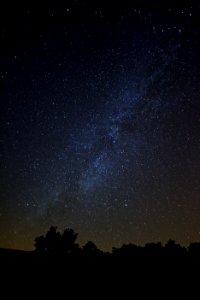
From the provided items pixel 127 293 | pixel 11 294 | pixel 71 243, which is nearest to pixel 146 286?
pixel 127 293

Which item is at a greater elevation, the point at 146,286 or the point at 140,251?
the point at 140,251

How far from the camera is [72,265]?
311 inches

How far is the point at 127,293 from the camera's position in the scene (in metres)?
7.66

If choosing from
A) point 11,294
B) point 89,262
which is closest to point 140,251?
point 89,262

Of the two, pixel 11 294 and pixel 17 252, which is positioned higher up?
pixel 17 252

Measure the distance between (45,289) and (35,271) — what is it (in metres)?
0.52

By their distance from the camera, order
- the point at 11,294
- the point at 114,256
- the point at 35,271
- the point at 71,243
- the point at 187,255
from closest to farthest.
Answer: the point at 11,294 → the point at 35,271 → the point at 114,256 → the point at 187,255 → the point at 71,243

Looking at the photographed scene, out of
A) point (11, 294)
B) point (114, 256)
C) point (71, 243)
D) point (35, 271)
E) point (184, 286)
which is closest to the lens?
point (11, 294)

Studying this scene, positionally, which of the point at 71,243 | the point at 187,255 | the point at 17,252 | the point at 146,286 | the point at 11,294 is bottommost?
the point at 11,294

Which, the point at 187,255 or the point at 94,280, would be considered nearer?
the point at 94,280

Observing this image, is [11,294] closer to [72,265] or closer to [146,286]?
[72,265]

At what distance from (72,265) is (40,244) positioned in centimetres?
1594

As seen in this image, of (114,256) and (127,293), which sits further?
(114,256)

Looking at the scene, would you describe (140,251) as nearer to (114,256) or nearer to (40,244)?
(114,256)
